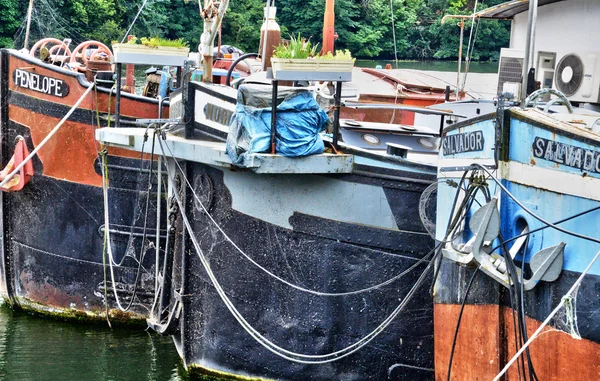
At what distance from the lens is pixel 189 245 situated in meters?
9.68

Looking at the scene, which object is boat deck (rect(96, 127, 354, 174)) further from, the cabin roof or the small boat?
the cabin roof

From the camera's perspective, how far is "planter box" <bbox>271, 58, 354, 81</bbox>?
801cm

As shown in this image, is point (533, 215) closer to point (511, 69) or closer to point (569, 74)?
point (569, 74)

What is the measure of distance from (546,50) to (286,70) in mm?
4334

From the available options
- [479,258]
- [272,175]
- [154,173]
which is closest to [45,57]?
[154,173]

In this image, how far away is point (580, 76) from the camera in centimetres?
1047

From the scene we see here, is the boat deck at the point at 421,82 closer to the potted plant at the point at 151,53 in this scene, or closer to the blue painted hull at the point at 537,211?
the potted plant at the point at 151,53

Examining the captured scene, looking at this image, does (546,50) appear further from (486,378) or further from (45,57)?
(45,57)

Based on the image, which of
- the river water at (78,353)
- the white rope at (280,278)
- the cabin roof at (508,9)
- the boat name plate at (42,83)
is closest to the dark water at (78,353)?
the river water at (78,353)

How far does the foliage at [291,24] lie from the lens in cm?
3597

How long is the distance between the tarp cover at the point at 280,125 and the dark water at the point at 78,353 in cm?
314

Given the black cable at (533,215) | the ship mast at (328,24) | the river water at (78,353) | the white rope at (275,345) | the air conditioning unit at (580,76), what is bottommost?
the river water at (78,353)

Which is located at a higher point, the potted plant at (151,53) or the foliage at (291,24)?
the foliage at (291,24)

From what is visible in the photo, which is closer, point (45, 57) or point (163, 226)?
point (163, 226)
